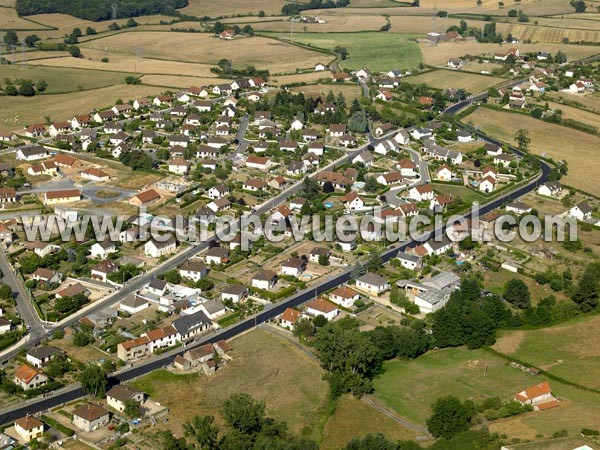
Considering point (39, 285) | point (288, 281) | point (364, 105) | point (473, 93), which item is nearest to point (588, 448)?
point (288, 281)

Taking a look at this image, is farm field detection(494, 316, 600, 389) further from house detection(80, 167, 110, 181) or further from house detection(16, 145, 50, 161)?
house detection(16, 145, 50, 161)

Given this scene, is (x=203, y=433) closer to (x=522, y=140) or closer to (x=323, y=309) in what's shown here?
(x=323, y=309)

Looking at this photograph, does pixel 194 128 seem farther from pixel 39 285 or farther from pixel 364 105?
pixel 39 285

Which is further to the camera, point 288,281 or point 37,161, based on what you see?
point 37,161

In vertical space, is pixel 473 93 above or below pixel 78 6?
below

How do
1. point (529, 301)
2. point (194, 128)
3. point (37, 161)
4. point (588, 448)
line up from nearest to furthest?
point (588, 448), point (529, 301), point (37, 161), point (194, 128)

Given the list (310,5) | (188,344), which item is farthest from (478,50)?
(188,344)

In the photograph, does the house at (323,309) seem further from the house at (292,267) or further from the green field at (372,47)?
the green field at (372,47)
